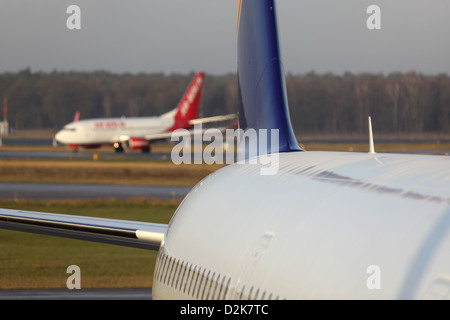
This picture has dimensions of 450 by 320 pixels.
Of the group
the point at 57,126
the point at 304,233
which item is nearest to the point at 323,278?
the point at 304,233

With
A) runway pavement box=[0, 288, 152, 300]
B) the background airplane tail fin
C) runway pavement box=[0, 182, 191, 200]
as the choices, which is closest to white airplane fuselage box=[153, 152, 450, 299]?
the background airplane tail fin

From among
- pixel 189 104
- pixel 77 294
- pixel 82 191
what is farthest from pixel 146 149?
pixel 77 294

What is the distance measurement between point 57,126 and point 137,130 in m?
28.2

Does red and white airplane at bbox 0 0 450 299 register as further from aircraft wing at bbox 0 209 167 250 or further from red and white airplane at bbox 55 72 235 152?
red and white airplane at bbox 55 72 235 152

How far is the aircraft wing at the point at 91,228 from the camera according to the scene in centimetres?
776

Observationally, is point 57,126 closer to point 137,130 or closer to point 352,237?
point 137,130

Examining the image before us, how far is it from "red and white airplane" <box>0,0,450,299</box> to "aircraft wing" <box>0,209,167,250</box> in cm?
3

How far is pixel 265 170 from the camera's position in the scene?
19.7 feet

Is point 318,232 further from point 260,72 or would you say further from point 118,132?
point 118,132

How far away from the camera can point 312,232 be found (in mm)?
4008

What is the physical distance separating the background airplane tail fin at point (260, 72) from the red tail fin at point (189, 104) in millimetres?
70036

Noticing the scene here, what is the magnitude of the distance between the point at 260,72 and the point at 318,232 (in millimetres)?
5677

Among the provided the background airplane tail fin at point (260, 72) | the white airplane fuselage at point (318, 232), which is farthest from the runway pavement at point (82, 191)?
the white airplane fuselage at point (318, 232)
